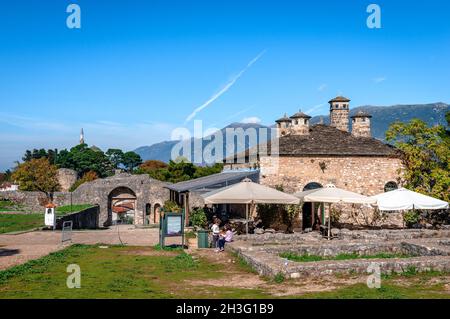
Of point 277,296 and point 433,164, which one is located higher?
point 433,164

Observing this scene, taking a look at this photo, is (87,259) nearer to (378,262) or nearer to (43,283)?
(43,283)

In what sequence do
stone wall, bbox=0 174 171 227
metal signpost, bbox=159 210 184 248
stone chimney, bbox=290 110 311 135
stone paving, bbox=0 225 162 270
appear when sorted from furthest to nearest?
stone wall, bbox=0 174 171 227
stone chimney, bbox=290 110 311 135
metal signpost, bbox=159 210 184 248
stone paving, bbox=0 225 162 270

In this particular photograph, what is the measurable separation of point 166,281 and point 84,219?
2553cm

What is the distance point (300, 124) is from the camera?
29.5m

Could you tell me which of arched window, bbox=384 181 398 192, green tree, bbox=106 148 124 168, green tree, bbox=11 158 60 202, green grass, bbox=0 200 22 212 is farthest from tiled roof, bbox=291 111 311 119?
green tree, bbox=106 148 124 168

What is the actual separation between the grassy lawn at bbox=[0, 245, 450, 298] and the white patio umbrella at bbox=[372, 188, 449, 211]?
7527 mm

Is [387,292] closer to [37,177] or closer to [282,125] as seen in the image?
[282,125]

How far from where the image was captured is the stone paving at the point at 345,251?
38.9ft

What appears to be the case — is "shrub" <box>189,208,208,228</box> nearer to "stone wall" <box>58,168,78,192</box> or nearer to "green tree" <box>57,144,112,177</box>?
"stone wall" <box>58,168,78,192</box>

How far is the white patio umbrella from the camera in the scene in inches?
766

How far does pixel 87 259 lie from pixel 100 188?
31.9 meters

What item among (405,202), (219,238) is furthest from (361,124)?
(219,238)
